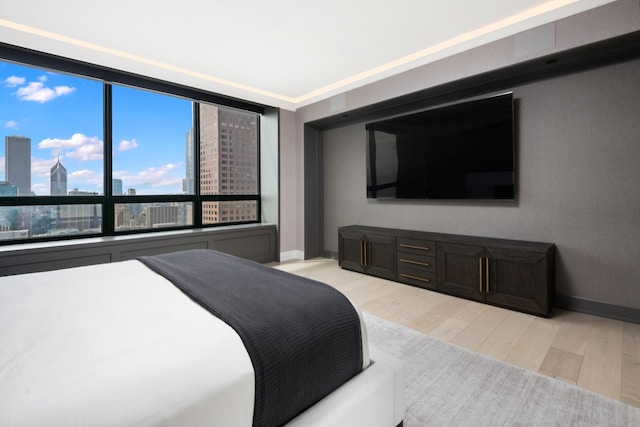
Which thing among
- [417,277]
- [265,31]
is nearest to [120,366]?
[265,31]

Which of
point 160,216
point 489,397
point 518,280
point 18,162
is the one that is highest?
point 18,162

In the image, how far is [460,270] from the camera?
3.20m

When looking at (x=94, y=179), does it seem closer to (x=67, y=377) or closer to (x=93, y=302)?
(x=93, y=302)

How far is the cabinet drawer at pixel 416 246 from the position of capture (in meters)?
3.43

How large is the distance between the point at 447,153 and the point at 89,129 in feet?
13.4

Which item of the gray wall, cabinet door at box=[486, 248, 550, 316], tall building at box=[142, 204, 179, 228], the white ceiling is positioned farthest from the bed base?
tall building at box=[142, 204, 179, 228]

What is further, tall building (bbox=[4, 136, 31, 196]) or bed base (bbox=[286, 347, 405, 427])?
tall building (bbox=[4, 136, 31, 196])

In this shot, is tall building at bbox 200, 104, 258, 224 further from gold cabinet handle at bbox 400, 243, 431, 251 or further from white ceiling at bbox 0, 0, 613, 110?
gold cabinet handle at bbox 400, 243, 431, 251

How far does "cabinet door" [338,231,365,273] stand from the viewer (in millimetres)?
4180

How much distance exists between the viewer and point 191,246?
4.00 meters

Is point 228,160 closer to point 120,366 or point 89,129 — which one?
point 89,129

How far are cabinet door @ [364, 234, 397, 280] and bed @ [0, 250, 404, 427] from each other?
235 cm

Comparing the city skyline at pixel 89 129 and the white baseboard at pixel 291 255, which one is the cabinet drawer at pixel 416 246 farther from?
the city skyline at pixel 89 129

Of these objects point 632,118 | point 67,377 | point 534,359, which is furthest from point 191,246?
point 632,118
